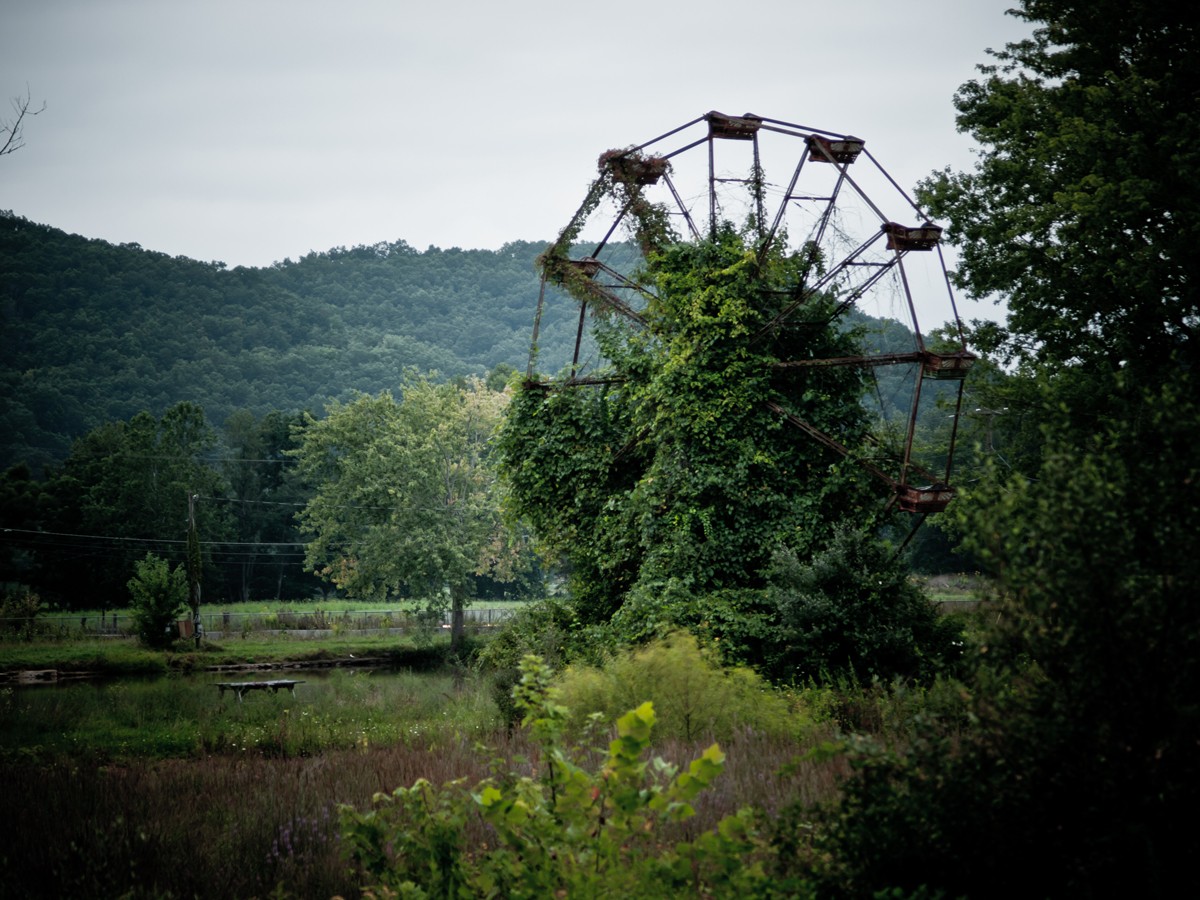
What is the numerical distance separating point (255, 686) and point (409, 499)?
20.9 metres

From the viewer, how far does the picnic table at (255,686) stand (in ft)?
75.2

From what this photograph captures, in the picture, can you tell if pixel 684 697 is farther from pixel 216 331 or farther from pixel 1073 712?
pixel 216 331

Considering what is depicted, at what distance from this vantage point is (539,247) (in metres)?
134

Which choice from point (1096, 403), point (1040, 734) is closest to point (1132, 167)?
point (1096, 403)

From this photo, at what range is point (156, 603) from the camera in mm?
35719

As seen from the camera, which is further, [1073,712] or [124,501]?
[124,501]

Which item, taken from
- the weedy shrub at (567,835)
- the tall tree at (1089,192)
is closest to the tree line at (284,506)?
the tall tree at (1089,192)

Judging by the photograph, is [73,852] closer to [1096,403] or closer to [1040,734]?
[1040,734]

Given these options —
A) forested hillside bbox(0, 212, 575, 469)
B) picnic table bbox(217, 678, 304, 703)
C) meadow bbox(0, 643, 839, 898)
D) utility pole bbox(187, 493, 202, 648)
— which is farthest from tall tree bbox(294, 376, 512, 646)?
meadow bbox(0, 643, 839, 898)

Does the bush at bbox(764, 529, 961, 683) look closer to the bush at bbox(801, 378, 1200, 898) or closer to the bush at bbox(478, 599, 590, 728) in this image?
the bush at bbox(478, 599, 590, 728)

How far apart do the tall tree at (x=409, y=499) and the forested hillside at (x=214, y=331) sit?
62.0ft

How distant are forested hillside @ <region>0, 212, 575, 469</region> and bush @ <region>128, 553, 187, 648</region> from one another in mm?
31853

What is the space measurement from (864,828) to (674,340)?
13.9 m

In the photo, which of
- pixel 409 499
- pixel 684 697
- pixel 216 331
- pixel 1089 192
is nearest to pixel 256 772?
pixel 684 697
